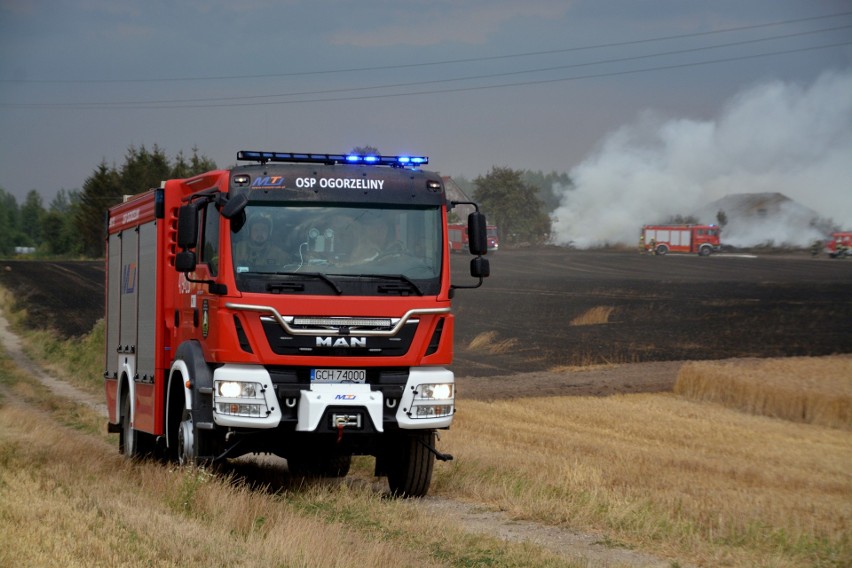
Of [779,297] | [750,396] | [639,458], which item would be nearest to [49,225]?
[779,297]

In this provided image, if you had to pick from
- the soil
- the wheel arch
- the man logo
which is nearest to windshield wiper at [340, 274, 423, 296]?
the man logo

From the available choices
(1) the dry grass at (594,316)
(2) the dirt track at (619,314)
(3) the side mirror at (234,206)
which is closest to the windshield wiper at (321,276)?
(3) the side mirror at (234,206)

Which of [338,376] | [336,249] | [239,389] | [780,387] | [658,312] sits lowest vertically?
[780,387]

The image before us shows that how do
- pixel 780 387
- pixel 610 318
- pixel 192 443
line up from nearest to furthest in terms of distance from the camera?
pixel 192 443, pixel 780 387, pixel 610 318

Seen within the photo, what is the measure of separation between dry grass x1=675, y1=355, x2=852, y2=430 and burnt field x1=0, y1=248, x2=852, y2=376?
3.94m

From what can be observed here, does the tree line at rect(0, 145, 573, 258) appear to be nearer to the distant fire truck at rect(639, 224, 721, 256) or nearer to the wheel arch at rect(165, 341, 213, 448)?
the distant fire truck at rect(639, 224, 721, 256)

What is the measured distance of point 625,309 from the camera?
53.4 metres

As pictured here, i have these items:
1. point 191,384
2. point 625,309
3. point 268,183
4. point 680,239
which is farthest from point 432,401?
point 680,239

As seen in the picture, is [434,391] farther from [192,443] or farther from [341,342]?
[192,443]

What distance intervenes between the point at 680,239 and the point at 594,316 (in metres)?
42.9

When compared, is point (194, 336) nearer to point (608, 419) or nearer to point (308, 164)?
point (308, 164)

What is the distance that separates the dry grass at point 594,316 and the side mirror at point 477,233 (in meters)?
38.3

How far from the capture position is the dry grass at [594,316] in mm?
51000

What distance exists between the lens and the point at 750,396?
3253 centimetres
